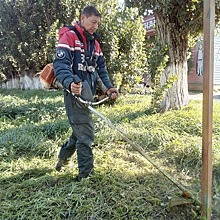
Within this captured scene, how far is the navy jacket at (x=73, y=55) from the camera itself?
230 cm

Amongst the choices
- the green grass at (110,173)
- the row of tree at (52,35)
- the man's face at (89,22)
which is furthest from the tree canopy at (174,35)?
the man's face at (89,22)

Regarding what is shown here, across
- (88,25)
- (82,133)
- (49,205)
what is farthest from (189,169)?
(88,25)

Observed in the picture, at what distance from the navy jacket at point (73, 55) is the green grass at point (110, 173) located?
3.21 ft

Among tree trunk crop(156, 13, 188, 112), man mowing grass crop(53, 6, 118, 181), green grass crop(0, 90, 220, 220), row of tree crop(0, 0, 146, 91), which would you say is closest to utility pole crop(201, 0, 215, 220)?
green grass crop(0, 90, 220, 220)

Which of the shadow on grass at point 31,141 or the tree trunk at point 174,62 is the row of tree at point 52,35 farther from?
the shadow on grass at point 31,141

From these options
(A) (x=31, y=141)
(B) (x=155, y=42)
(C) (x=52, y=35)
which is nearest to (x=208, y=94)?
(A) (x=31, y=141)

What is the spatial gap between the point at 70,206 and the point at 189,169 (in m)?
1.52

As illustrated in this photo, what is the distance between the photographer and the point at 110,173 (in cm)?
288

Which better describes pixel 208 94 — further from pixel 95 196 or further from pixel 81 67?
pixel 95 196

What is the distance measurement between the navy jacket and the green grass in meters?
0.98

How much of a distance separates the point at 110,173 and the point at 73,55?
4.19 ft

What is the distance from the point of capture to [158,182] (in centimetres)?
273

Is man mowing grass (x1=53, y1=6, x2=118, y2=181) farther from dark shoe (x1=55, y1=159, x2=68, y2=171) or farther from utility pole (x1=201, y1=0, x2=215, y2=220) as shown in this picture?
utility pole (x1=201, y1=0, x2=215, y2=220)

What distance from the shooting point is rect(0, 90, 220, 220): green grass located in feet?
7.38
